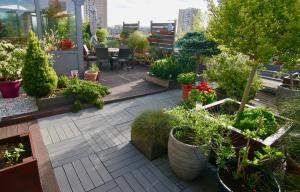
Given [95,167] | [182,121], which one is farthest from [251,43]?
[95,167]

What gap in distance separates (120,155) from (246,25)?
7.91 feet

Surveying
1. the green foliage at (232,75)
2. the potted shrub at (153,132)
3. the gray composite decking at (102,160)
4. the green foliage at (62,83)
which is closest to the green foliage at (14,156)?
the gray composite decking at (102,160)

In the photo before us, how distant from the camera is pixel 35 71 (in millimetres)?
3957

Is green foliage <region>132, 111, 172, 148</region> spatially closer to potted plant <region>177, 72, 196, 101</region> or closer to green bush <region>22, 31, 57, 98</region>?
potted plant <region>177, 72, 196, 101</region>

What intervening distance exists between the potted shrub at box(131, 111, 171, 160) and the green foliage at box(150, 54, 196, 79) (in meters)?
3.04

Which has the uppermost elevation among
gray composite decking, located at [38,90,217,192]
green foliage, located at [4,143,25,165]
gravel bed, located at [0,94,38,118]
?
green foliage, located at [4,143,25,165]

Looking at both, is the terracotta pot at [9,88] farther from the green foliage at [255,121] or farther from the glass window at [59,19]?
the green foliage at [255,121]

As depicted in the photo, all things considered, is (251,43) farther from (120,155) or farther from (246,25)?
(120,155)

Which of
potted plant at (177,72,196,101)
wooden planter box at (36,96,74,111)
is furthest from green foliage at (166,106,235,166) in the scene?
wooden planter box at (36,96,74,111)

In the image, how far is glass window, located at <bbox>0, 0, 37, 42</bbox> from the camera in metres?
5.43

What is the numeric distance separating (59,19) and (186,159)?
18.7 ft

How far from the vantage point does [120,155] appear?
307 centimetres

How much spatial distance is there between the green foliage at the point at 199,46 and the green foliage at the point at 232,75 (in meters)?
1.54

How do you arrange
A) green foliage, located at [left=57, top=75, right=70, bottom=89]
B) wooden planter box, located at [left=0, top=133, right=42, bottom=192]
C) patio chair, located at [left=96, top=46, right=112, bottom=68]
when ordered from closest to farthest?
1. wooden planter box, located at [left=0, top=133, right=42, bottom=192]
2. green foliage, located at [left=57, top=75, right=70, bottom=89]
3. patio chair, located at [left=96, top=46, right=112, bottom=68]
